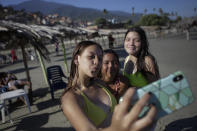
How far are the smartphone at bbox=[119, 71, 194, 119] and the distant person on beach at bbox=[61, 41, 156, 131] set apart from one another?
69mm

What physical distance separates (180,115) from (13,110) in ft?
18.1

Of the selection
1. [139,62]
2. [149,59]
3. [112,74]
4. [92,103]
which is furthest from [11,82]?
[92,103]

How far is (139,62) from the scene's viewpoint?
211 centimetres

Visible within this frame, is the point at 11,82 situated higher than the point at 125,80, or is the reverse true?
the point at 125,80

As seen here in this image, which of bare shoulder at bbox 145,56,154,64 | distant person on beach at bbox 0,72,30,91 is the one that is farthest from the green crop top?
distant person on beach at bbox 0,72,30,91

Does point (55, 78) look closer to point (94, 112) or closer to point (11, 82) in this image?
point (11, 82)

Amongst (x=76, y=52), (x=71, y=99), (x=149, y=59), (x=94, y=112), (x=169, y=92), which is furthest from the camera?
(x=149, y=59)

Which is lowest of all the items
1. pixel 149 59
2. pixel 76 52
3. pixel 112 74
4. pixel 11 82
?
pixel 11 82

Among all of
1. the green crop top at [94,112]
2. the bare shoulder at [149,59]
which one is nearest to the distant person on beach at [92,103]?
the green crop top at [94,112]

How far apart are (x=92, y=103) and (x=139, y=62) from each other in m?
1.15

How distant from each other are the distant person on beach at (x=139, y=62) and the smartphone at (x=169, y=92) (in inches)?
41.0

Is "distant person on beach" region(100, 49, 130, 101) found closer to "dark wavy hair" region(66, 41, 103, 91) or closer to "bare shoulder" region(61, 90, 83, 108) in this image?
"dark wavy hair" region(66, 41, 103, 91)

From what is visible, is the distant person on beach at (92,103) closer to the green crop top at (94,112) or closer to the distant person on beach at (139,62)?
the green crop top at (94,112)

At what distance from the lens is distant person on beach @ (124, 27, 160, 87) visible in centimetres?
197
